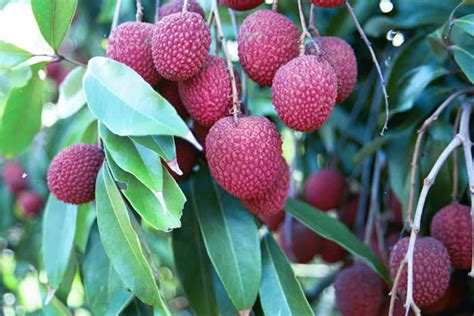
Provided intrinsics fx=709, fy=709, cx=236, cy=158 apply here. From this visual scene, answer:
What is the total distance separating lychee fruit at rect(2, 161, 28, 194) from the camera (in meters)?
1.65

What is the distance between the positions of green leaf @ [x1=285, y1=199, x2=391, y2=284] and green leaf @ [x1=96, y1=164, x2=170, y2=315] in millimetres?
259

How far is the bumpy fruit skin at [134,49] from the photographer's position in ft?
2.48

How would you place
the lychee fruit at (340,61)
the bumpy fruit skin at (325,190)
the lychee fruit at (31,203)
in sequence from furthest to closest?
the lychee fruit at (31,203) < the bumpy fruit skin at (325,190) < the lychee fruit at (340,61)

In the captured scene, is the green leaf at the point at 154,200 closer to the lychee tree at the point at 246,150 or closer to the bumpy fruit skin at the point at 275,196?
the lychee tree at the point at 246,150

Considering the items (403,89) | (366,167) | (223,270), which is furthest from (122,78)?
(366,167)

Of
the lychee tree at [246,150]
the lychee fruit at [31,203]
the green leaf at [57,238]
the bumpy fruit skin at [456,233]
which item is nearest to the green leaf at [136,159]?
the lychee tree at [246,150]

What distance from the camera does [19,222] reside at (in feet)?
5.94

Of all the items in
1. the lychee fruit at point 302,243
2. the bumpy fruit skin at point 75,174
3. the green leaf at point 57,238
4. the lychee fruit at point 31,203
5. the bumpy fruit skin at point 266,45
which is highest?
the bumpy fruit skin at point 266,45

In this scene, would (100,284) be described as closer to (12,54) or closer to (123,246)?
(123,246)

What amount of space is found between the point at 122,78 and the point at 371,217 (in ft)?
1.57

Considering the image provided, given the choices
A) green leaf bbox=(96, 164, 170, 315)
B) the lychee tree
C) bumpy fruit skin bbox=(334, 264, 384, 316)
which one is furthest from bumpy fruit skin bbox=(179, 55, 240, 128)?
bumpy fruit skin bbox=(334, 264, 384, 316)

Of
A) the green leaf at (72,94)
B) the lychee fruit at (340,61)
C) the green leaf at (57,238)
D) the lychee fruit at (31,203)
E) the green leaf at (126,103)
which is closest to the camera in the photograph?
the green leaf at (126,103)

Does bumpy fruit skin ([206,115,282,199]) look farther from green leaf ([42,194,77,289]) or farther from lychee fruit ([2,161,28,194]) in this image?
lychee fruit ([2,161,28,194])

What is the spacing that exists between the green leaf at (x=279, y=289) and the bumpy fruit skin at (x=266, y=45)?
9.0 inches
